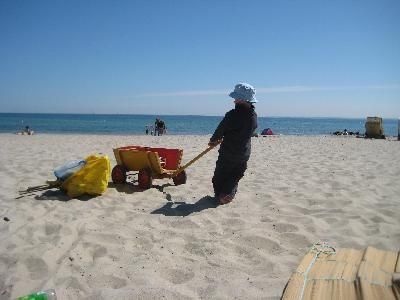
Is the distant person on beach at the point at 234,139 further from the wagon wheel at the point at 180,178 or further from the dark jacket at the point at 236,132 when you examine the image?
the wagon wheel at the point at 180,178

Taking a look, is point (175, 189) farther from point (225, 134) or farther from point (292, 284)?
point (292, 284)

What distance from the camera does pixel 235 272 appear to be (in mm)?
2910

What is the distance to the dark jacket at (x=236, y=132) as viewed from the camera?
491 cm

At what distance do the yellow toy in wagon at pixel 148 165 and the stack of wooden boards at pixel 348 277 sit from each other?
121 inches

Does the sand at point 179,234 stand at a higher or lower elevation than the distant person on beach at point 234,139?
lower

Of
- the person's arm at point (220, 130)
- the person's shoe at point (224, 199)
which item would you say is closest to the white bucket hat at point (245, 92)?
the person's arm at point (220, 130)

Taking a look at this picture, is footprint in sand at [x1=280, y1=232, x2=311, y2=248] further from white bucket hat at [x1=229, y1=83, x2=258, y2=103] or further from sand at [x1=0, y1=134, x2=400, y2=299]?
white bucket hat at [x1=229, y1=83, x2=258, y2=103]

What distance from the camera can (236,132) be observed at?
4.98 m

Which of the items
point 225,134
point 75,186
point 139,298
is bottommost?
point 139,298

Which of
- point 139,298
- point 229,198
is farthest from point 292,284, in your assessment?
point 229,198

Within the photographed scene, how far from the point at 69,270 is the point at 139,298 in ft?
2.38

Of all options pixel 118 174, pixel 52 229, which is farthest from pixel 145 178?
pixel 52 229

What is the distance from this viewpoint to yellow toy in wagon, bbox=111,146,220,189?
217 inches

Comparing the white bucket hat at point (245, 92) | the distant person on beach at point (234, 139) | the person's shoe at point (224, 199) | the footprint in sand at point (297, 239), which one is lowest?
the footprint in sand at point (297, 239)
